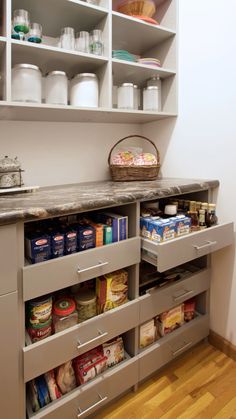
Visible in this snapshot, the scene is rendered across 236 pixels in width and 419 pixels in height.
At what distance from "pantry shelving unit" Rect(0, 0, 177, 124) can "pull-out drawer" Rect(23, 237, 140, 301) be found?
2.05 ft

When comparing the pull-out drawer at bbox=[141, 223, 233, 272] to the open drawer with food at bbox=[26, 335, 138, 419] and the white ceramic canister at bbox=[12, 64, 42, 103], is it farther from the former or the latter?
the white ceramic canister at bbox=[12, 64, 42, 103]

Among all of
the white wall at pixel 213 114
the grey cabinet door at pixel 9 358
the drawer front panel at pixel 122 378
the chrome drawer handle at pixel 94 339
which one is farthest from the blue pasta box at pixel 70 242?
the white wall at pixel 213 114

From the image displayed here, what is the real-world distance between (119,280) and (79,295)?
18 cm

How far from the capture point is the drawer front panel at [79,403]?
99cm

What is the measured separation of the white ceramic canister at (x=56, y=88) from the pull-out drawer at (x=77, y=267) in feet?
2.22

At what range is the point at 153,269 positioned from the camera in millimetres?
1447

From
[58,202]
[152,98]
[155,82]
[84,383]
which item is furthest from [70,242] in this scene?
[155,82]

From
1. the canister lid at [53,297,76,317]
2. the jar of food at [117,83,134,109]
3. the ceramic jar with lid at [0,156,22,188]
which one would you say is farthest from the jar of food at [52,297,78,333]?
the jar of food at [117,83,134,109]

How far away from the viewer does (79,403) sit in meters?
1.06

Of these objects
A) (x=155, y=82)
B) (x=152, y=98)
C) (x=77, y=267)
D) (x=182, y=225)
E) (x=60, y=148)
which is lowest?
(x=77, y=267)

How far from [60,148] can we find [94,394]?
1.15 metres

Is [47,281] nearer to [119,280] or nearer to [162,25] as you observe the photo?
[119,280]

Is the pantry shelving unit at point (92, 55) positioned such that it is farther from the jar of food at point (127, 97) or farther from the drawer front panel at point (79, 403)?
the drawer front panel at point (79, 403)

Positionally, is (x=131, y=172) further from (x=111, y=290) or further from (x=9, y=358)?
(x=9, y=358)
